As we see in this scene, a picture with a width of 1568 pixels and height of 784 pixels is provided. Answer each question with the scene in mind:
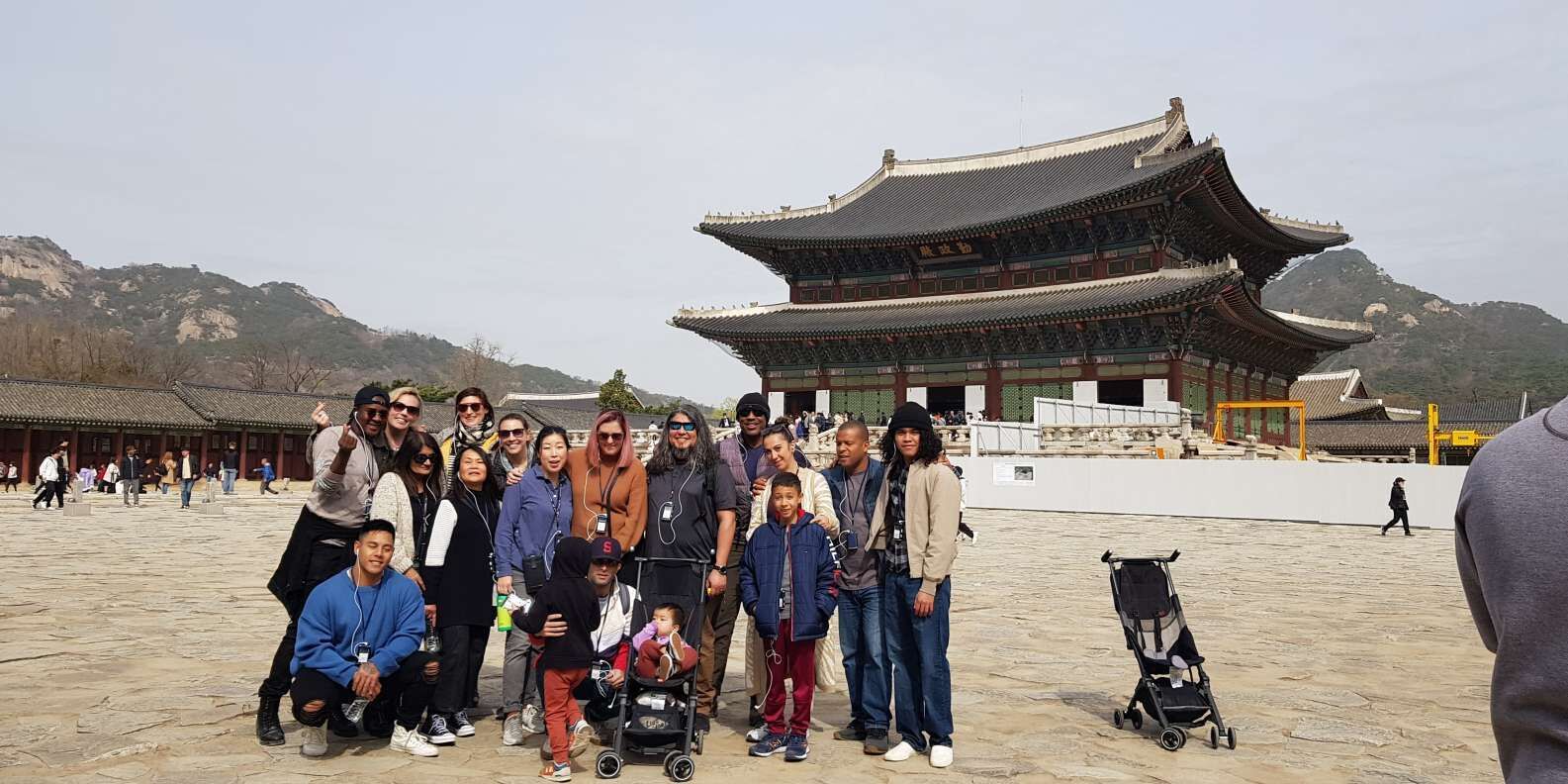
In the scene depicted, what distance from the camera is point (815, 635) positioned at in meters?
5.62

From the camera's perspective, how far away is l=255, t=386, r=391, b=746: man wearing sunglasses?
551 centimetres

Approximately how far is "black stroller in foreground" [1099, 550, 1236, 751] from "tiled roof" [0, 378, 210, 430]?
40026mm

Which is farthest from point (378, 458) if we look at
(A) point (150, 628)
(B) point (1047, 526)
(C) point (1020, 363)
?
(C) point (1020, 363)

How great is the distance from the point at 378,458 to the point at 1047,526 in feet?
56.3

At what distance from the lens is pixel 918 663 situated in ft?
18.6

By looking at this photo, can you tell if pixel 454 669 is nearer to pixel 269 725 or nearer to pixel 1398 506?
pixel 269 725

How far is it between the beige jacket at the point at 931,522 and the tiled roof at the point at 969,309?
23569 mm

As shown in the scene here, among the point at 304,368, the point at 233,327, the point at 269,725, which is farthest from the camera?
the point at 233,327

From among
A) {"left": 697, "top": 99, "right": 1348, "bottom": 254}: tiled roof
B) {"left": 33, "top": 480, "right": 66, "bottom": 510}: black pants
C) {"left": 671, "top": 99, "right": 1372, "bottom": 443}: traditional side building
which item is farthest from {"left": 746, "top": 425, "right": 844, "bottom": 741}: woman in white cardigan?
{"left": 33, "top": 480, "right": 66, "bottom": 510}: black pants

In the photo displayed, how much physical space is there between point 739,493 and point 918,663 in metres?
1.40

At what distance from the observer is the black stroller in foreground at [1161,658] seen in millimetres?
5660

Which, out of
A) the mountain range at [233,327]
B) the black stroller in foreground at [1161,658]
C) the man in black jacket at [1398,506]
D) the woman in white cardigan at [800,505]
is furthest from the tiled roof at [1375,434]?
the mountain range at [233,327]

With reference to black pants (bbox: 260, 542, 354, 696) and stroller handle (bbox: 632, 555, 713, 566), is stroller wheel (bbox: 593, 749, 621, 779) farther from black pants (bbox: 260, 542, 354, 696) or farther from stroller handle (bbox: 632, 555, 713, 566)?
black pants (bbox: 260, 542, 354, 696)

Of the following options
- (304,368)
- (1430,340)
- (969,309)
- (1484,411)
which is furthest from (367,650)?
(1430,340)
